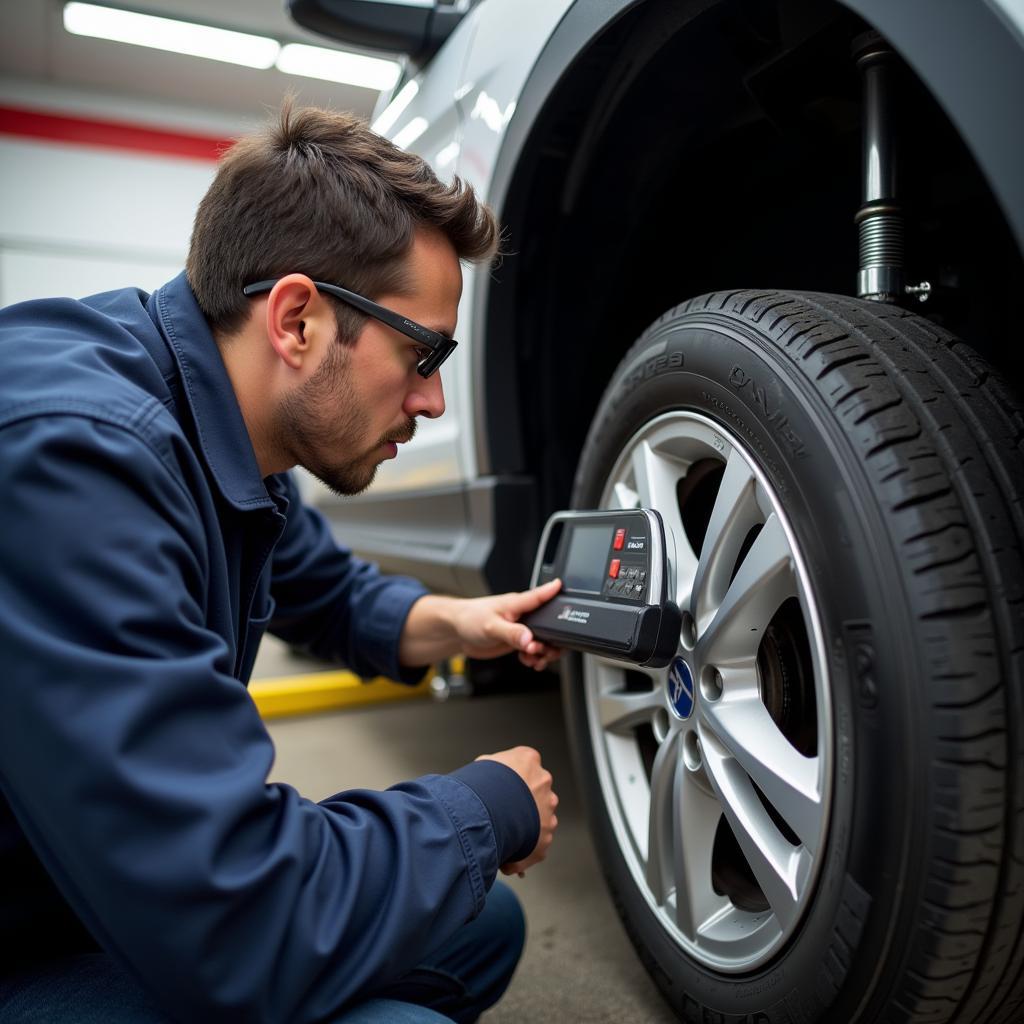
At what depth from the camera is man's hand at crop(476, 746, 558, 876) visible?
77 centimetres

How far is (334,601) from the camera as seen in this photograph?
1238 millimetres

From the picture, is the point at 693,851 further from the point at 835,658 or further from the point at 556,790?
the point at 556,790

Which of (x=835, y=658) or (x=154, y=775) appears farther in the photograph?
(x=835, y=658)

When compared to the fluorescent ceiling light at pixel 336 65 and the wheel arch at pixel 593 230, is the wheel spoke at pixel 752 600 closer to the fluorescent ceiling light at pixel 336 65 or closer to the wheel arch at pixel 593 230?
the wheel arch at pixel 593 230

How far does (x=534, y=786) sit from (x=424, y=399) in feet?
1.25

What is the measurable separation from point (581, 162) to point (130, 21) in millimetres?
5035

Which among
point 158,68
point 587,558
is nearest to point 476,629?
point 587,558

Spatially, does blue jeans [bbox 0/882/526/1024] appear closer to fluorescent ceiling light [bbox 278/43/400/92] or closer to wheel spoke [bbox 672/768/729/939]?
wheel spoke [bbox 672/768/729/939]

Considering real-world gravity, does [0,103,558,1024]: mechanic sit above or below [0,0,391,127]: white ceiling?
below

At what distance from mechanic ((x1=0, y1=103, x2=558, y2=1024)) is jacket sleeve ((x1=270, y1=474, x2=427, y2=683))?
0.74ft

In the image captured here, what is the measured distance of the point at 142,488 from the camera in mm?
580

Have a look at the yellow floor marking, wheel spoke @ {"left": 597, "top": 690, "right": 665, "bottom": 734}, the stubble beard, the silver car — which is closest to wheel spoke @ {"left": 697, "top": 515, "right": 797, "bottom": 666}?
the silver car

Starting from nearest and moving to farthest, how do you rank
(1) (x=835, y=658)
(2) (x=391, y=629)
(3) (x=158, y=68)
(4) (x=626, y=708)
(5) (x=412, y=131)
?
(1) (x=835, y=658) → (4) (x=626, y=708) → (2) (x=391, y=629) → (5) (x=412, y=131) → (3) (x=158, y=68)

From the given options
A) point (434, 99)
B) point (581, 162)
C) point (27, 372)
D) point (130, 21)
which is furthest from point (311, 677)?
point (130, 21)
